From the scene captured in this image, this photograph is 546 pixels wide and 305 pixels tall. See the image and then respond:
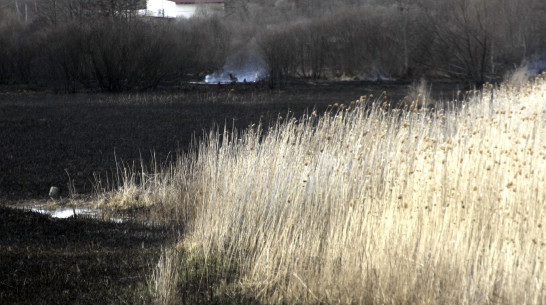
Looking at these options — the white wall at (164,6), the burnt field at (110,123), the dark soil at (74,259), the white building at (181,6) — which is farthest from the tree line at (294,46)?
the dark soil at (74,259)

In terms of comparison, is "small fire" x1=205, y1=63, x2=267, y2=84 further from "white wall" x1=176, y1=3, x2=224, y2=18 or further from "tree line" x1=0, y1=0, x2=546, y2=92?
"white wall" x1=176, y1=3, x2=224, y2=18

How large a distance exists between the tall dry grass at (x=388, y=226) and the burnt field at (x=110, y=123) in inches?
46.9

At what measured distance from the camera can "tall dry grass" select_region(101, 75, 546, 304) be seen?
512 cm

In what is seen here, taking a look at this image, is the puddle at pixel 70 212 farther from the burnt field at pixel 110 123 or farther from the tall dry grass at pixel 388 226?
the tall dry grass at pixel 388 226

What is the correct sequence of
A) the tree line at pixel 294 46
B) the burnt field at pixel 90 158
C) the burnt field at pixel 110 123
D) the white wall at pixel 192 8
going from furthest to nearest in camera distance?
1. the white wall at pixel 192 8
2. the tree line at pixel 294 46
3. the burnt field at pixel 110 123
4. the burnt field at pixel 90 158

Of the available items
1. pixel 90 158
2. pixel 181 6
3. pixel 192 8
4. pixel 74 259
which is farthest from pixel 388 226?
pixel 192 8

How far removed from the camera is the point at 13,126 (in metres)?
16.1

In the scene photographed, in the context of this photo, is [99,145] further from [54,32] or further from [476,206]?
[54,32]

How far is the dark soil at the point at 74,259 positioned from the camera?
17.5 feet

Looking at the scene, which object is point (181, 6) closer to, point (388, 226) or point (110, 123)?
point (110, 123)

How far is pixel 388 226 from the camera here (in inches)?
219

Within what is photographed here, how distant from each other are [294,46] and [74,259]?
30.1 metres

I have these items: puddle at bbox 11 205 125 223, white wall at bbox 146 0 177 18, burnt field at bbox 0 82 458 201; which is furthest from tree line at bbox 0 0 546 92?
puddle at bbox 11 205 125 223

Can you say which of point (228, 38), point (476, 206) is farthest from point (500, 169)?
point (228, 38)
